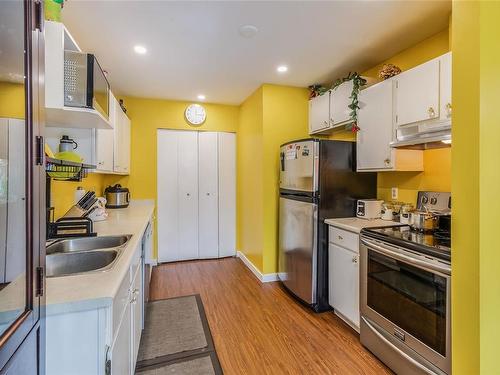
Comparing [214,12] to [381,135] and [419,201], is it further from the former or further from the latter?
[419,201]

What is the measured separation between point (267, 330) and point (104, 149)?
7.13 ft

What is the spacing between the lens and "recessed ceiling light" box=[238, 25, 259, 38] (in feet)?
6.89

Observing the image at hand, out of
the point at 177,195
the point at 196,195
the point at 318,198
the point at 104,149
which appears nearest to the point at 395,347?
the point at 318,198

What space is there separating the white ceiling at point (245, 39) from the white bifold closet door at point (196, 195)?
3.83 ft

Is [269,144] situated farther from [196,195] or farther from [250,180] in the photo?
[196,195]

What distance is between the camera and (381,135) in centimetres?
237

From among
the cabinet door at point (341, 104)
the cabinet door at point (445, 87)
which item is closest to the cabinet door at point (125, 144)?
the cabinet door at point (341, 104)

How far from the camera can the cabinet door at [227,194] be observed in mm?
4371

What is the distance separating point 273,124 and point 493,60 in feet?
7.58

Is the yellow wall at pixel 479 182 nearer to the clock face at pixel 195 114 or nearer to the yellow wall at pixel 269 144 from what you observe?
the yellow wall at pixel 269 144

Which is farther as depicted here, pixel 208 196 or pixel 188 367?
pixel 208 196

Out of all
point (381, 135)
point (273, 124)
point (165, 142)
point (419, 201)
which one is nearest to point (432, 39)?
point (381, 135)

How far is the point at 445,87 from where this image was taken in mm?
1861

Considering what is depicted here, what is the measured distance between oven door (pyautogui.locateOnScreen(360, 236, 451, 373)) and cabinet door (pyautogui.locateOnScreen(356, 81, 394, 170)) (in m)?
0.77
